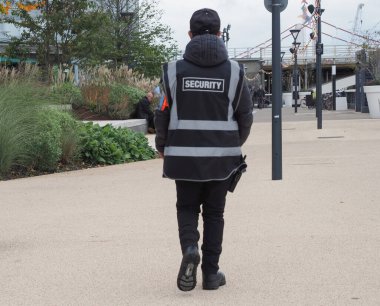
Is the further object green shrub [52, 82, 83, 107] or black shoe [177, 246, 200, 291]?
green shrub [52, 82, 83, 107]

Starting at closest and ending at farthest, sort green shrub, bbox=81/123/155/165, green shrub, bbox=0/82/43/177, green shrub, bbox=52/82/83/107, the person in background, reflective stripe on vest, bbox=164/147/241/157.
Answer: reflective stripe on vest, bbox=164/147/241/157 → green shrub, bbox=0/82/43/177 → green shrub, bbox=81/123/155/165 → green shrub, bbox=52/82/83/107 → the person in background

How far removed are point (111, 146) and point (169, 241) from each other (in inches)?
307

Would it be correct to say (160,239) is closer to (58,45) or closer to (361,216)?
(361,216)

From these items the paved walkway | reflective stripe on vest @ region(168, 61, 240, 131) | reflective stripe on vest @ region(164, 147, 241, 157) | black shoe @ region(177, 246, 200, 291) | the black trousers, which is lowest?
the paved walkway

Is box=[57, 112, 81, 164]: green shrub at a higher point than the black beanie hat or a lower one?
lower

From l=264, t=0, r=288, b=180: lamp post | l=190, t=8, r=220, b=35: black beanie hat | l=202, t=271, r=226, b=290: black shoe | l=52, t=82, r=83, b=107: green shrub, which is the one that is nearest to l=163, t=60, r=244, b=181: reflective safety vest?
l=190, t=8, r=220, b=35: black beanie hat

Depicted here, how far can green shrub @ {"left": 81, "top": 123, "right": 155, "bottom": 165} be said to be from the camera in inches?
566

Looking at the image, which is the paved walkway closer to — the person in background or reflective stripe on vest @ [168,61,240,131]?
reflective stripe on vest @ [168,61,240,131]

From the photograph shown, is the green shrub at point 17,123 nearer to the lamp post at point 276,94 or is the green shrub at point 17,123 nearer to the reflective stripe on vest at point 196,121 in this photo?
the lamp post at point 276,94

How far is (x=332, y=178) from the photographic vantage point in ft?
37.1

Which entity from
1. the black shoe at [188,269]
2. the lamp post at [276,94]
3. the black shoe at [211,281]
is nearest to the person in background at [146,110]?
the lamp post at [276,94]

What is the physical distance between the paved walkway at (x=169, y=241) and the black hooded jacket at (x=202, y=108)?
0.79 meters

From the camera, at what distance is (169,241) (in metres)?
7.00

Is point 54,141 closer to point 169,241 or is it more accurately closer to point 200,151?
point 169,241
